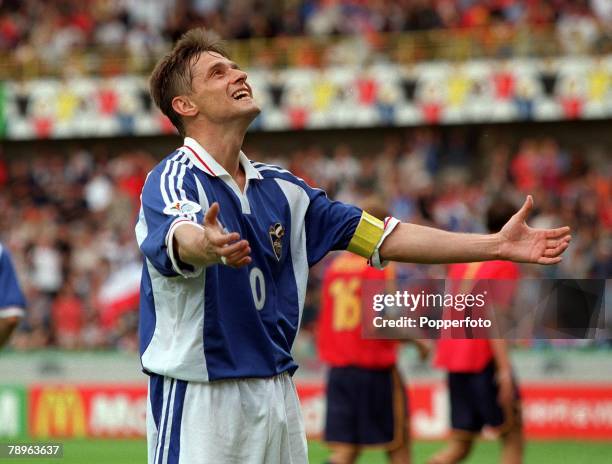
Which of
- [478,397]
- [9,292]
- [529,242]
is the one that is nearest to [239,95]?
[529,242]

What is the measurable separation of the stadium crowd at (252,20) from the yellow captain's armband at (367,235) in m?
18.0

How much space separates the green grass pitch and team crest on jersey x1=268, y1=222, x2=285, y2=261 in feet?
23.2

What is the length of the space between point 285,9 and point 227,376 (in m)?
21.8

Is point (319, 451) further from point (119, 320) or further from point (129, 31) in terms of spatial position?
point (129, 31)

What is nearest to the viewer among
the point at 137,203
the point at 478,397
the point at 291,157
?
the point at 478,397

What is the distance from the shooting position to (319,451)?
42.5 feet

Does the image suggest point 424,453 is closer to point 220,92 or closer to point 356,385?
point 356,385

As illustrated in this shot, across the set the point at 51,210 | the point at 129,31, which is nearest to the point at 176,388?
the point at 51,210

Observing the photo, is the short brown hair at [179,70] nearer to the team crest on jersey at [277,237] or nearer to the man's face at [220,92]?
the man's face at [220,92]

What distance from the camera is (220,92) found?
4699 millimetres

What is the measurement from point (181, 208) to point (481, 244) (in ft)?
3.69

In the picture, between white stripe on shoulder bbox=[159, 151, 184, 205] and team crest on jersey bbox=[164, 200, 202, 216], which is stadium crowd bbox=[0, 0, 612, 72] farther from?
team crest on jersey bbox=[164, 200, 202, 216]

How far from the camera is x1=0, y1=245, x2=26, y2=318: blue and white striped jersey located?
683 centimetres

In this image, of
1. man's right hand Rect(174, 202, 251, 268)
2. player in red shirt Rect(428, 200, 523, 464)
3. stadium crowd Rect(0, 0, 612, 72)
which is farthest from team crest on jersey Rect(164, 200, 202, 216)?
stadium crowd Rect(0, 0, 612, 72)
